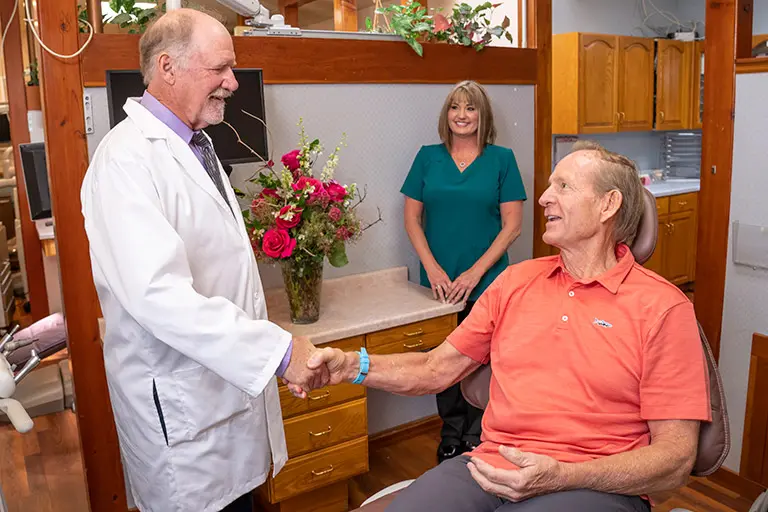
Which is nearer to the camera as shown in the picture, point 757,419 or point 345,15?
point 757,419

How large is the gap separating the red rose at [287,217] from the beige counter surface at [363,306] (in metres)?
0.36

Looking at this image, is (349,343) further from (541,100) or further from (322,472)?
(541,100)

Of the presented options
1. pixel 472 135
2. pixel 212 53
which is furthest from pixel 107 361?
pixel 472 135

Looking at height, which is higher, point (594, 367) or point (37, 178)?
point (37, 178)

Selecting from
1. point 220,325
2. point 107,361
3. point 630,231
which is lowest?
point 107,361

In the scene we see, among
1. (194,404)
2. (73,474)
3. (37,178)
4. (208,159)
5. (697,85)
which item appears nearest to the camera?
(194,404)

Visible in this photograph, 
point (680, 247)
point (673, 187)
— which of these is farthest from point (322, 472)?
point (673, 187)

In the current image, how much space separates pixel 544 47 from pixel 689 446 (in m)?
2.37

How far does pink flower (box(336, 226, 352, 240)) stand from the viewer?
239 centimetres

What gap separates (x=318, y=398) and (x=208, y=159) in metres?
0.93

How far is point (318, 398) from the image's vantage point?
2.38m

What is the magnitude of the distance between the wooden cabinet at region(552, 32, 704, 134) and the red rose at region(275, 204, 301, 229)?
130 inches

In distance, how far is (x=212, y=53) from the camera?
1.62 meters

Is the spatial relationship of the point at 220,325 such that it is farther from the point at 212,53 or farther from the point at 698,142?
the point at 698,142
